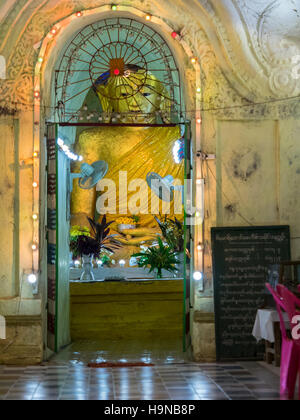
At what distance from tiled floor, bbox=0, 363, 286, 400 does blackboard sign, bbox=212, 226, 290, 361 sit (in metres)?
0.35

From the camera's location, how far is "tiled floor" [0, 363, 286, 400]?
279 inches

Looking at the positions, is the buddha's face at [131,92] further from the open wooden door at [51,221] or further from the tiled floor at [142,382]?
the tiled floor at [142,382]

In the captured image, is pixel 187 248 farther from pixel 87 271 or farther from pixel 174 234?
pixel 174 234

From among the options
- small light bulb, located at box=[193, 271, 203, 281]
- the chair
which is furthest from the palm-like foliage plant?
the chair

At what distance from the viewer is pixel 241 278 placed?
30.8ft

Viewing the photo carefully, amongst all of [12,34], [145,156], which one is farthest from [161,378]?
[145,156]

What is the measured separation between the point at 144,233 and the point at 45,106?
22.6ft

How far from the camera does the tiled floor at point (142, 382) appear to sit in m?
7.07

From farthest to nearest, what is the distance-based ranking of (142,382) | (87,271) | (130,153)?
(130,153), (87,271), (142,382)

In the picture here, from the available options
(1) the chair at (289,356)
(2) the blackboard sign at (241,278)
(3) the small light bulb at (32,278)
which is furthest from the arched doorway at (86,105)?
(1) the chair at (289,356)

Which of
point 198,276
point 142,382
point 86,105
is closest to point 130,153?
point 86,105

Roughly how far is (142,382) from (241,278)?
2305 mm

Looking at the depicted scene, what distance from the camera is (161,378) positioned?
318 inches

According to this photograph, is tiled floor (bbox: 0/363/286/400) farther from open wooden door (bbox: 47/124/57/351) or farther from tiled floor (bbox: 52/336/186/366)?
open wooden door (bbox: 47/124/57/351)
